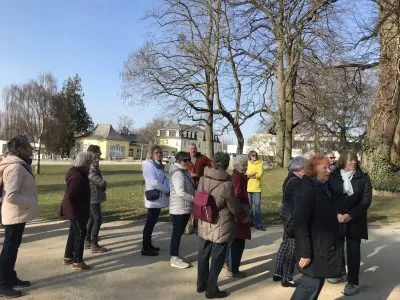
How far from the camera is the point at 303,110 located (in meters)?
34.8

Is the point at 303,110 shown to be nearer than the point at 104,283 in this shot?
No

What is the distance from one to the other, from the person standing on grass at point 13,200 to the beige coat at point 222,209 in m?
2.20

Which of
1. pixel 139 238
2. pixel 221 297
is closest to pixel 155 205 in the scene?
pixel 139 238

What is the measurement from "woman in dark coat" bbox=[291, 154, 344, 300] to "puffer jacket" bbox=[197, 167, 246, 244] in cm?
130

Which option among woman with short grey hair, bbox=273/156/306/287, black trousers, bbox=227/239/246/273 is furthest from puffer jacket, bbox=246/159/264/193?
woman with short grey hair, bbox=273/156/306/287

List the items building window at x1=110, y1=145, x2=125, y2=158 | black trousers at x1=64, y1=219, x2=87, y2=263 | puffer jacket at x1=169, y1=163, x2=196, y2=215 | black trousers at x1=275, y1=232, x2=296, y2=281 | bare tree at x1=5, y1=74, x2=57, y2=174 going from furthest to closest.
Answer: building window at x1=110, y1=145, x2=125, y2=158
bare tree at x1=5, y1=74, x2=57, y2=174
puffer jacket at x1=169, y1=163, x2=196, y2=215
black trousers at x1=64, y1=219, x2=87, y2=263
black trousers at x1=275, y1=232, x2=296, y2=281

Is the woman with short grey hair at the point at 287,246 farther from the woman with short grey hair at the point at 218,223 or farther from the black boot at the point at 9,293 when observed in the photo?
the black boot at the point at 9,293

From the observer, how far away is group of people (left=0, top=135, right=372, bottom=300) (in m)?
4.52

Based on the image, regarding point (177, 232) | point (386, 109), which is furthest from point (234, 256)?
point (386, 109)

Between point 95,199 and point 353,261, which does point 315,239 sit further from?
point 95,199

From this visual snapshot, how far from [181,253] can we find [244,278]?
5.27ft

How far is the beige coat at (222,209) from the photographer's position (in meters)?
5.73

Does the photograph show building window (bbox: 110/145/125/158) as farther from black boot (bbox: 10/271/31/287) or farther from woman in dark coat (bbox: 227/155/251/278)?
black boot (bbox: 10/271/31/287)

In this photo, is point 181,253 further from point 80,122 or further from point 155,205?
point 80,122
